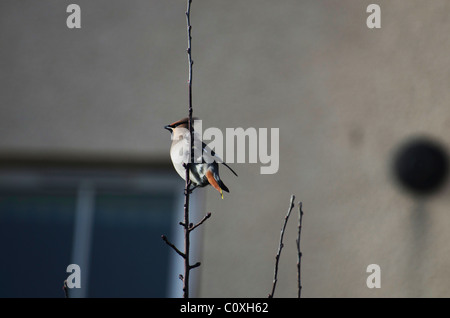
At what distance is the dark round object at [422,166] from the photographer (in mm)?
5000

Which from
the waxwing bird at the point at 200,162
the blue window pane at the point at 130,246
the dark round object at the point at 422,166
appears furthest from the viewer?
the blue window pane at the point at 130,246

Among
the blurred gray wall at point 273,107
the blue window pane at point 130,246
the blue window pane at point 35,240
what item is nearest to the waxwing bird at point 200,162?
the blurred gray wall at point 273,107

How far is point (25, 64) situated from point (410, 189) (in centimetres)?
329

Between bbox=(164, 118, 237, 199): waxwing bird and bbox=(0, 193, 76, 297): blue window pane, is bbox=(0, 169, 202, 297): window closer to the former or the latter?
bbox=(0, 193, 76, 297): blue window pane

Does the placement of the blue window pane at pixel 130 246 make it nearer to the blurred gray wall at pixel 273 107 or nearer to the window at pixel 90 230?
the window at pixel 90 230

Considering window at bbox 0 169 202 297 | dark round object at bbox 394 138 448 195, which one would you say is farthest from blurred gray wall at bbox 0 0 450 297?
window at bbox 0 169 202 297

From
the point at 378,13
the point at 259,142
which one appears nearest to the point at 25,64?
the point at 259,142

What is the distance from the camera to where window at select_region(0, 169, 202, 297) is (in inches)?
206

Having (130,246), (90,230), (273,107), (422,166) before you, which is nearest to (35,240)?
(90,230)

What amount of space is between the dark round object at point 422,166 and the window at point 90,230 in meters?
1.63

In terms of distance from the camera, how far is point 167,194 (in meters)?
5.32

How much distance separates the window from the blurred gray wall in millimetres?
225

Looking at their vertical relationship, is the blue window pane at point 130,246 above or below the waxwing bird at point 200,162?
below

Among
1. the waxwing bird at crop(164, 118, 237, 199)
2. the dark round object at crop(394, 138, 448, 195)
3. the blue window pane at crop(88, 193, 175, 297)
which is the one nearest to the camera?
the waxwing bird at crop(164, 118, 237, 199)
